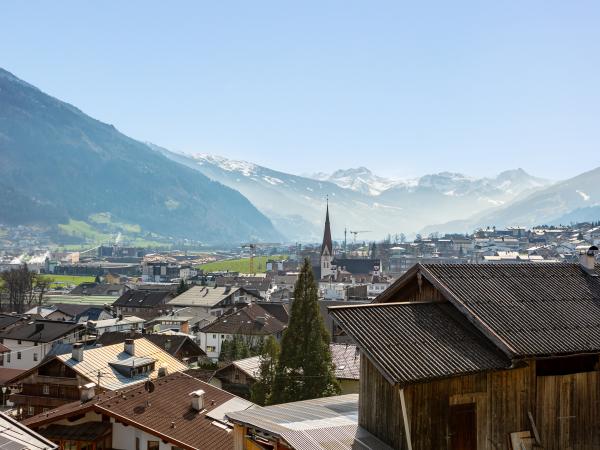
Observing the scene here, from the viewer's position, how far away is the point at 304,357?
32.5 m

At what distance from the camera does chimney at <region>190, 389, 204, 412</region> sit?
24.8 meters

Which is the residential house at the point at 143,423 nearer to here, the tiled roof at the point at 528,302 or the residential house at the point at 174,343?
the tiled roof at the point at 528,302

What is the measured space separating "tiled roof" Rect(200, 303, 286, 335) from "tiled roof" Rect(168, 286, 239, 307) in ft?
77.7

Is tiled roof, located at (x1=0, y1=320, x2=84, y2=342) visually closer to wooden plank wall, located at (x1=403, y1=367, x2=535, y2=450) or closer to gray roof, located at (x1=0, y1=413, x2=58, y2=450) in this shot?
gray roof, located at (x1=0, y1=413, x2=58, y2=450)

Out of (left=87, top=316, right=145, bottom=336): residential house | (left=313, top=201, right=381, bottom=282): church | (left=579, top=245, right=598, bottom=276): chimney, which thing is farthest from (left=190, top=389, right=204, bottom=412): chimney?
(left=313, top=201, right=381, bottom=282): church

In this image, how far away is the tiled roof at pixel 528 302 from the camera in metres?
14.3

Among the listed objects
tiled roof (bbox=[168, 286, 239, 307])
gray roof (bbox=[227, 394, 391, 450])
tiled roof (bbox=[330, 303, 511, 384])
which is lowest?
tiled roof (bbox=[168, 286, 239, 307])

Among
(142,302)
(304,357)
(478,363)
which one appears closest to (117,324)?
(142,302)

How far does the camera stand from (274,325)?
217ft

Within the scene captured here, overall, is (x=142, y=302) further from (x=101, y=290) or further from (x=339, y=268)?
(x=339, y=268)

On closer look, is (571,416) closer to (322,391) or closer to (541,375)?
(541,375)

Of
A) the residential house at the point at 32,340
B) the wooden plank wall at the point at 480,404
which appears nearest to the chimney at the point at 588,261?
the wooden plank wall at the point at 480,404

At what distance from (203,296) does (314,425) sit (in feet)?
276

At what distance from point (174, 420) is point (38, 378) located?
17.3 metres
